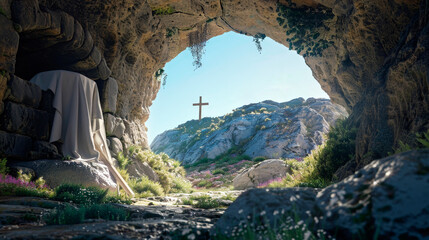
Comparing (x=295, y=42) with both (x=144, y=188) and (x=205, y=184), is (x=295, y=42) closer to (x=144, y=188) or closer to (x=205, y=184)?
(x=144, y=188)

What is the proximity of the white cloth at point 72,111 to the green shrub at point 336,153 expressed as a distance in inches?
261

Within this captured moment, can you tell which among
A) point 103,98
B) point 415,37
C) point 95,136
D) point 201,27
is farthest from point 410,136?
point 201,27

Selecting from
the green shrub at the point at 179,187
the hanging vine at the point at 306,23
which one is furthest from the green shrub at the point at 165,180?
the hanging vine at the point at 306,23

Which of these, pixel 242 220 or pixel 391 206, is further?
pixel 242 220

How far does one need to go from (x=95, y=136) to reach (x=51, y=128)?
1240 millimetres

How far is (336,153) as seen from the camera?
346 inches

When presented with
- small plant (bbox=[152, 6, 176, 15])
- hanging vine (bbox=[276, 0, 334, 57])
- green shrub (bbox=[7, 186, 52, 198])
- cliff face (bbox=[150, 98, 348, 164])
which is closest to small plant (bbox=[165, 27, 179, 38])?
small plant (bbox=[152, 6, 176, 15])

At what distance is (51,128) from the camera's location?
7004 millimetres

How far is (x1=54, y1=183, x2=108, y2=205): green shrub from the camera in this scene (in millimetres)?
4642

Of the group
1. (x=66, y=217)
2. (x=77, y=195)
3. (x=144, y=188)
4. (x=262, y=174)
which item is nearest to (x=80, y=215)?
(x=66, y=217)

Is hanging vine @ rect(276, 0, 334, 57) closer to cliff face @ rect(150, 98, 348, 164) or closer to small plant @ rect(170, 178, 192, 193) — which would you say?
small plant @ rect(170, 178, 192, 193)

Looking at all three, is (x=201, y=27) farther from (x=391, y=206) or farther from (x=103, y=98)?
(x=391, y=206)

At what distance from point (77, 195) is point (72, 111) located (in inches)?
130

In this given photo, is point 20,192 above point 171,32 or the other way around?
the other way around
